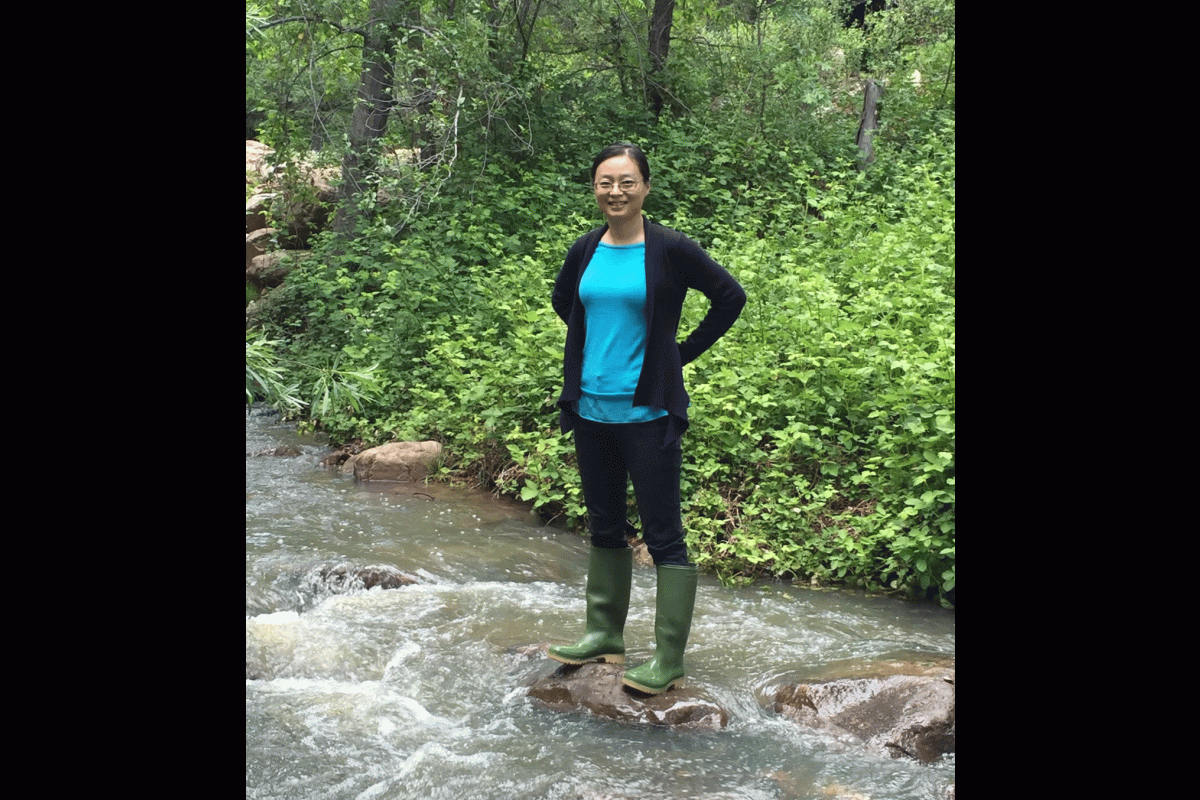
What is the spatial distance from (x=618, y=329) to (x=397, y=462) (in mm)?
4879

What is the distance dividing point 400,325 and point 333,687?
6.32 meters

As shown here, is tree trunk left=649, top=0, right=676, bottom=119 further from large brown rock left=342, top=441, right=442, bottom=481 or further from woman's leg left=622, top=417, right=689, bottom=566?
woman's leg left=622, top=417, right=689, bottom=566

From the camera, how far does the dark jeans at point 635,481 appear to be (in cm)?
400

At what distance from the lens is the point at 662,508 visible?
4051 millimetres

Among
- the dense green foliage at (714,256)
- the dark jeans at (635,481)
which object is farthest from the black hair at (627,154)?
the dense green foliage at (714,256)

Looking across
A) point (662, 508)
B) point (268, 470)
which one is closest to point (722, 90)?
point (268, 470)

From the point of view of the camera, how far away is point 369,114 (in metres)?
13.1

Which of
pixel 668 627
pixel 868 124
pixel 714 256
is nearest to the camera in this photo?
pixel 668 627

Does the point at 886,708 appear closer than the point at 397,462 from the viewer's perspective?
Yes

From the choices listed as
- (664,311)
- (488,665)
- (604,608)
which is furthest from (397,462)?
(664,311)

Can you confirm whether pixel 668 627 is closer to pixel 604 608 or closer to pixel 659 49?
pixel 604 608

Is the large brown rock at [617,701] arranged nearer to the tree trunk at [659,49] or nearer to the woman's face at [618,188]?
the woman's face at [618,188]

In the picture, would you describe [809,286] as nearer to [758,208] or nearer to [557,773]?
[758,208]
